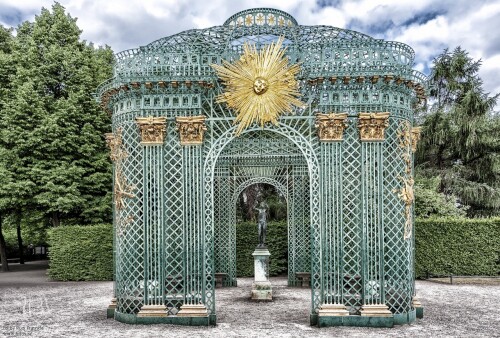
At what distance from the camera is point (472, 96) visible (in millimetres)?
24812

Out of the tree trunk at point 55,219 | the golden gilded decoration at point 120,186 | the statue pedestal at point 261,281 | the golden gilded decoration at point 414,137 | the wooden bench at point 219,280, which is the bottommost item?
the wooden bench at point 219,280

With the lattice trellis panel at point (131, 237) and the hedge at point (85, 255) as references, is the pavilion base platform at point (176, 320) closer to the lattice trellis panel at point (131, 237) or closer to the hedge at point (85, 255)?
the lattice trellis panel at point (131, 237)

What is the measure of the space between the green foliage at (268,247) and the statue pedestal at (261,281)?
4778 millimetres

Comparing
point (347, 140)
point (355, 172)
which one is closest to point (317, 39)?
point (347, 140)

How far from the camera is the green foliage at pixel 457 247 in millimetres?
17141

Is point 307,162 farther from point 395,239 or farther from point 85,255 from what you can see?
point 85,255

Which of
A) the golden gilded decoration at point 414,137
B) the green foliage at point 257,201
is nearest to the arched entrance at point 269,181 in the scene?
the golden gilded decoration at point 414,137

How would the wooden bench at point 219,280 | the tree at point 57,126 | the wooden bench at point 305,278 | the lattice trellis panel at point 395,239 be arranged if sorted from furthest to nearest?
the tree at point 57,126 < the wooden bench at point 219,280 < the wooden bench at point 305,278 < the lattice trellis panel at point 395,239

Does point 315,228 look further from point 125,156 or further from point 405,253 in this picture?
point 125,156

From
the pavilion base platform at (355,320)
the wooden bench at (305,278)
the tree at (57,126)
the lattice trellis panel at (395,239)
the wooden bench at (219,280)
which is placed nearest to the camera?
the pavilion base platform at (355,320)

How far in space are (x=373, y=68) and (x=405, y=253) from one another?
3.59 m

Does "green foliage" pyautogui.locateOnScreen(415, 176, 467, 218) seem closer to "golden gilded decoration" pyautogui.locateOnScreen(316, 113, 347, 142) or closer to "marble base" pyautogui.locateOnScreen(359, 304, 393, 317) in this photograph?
"marble base" pyautogui.locateOnScreen(359, 304, 393, 317)

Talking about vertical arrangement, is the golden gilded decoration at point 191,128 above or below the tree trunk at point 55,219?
above

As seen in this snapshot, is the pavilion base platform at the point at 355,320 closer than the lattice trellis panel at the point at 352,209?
Yes
